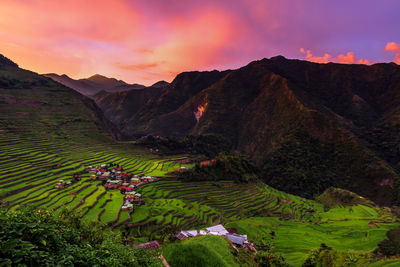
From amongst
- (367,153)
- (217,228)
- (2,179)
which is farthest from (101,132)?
(367,153)

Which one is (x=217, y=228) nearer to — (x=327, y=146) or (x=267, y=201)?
(x=267, y=201)

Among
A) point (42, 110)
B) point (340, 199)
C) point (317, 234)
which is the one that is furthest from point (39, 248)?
point (42, 110)

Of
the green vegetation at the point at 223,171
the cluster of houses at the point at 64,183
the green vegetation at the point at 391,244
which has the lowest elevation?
the green vegetation at the point at 391,244

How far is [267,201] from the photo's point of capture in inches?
2660

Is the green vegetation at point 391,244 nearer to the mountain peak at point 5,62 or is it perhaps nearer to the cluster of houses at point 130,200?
the cluster of houses at point 130,200

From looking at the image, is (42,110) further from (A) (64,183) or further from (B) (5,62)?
(B) (5,62)

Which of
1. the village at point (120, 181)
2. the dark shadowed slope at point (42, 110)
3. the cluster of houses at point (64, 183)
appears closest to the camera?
the village at point (120, 181)

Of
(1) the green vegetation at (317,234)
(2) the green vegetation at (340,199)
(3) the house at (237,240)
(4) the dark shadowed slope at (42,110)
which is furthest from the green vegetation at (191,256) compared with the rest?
(4) the dark shadowed slope at (42,110)

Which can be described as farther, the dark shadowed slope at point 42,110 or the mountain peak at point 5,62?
the mountain peak at point 5,62

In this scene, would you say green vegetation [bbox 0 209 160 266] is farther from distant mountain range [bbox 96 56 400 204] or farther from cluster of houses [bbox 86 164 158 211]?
distant mountain range [bbox 96 56 400 204]

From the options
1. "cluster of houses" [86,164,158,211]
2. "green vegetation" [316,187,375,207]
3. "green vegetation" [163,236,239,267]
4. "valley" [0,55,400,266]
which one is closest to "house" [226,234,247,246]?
"valley" [0,55,400,266]

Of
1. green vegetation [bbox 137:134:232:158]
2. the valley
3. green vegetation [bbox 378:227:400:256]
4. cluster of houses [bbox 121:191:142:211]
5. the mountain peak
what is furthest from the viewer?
the mountain peak

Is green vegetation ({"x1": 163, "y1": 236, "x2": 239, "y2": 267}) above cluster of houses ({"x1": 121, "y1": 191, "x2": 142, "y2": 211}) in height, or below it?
above

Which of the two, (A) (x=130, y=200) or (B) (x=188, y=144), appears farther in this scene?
(B) (x=188, y=144)
